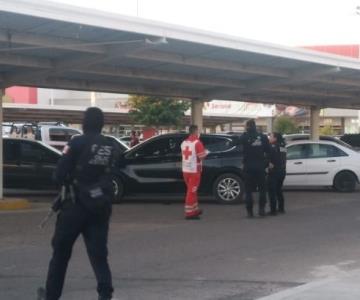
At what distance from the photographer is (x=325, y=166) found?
19.1m

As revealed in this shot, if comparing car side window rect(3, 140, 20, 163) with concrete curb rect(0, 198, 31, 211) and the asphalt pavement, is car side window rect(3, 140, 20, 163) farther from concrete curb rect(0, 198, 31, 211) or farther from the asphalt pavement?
the asphalt pavement

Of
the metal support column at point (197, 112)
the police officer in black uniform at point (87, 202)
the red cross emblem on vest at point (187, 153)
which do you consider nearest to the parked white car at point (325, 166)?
the metal support column at point (197, 112)

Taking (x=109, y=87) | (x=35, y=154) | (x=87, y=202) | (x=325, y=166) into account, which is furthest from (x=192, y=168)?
(x=109, y=87)

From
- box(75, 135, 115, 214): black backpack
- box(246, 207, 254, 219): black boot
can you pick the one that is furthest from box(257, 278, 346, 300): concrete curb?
box(246, 207, 254, 219): black boot

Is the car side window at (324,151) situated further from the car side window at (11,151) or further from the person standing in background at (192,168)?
the car side window at (11,151)

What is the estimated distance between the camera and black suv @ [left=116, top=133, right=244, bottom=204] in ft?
53.6

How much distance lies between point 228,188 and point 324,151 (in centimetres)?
415

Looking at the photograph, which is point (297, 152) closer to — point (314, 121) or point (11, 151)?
point (11, 151)

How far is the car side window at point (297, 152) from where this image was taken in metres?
19.3

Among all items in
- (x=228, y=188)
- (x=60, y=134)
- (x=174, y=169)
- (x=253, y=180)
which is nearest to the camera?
(x=253, y=180)

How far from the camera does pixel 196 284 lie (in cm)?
802

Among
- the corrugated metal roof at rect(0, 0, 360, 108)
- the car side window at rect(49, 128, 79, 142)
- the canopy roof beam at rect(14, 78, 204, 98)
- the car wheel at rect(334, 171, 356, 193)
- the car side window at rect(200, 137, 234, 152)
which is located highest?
the corrugated metal roof at rect(0, 0, 360, 108)

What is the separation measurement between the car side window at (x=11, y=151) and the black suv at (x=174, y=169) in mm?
2878

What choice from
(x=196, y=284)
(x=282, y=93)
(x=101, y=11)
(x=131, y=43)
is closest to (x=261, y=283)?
(x=196, y=284)
